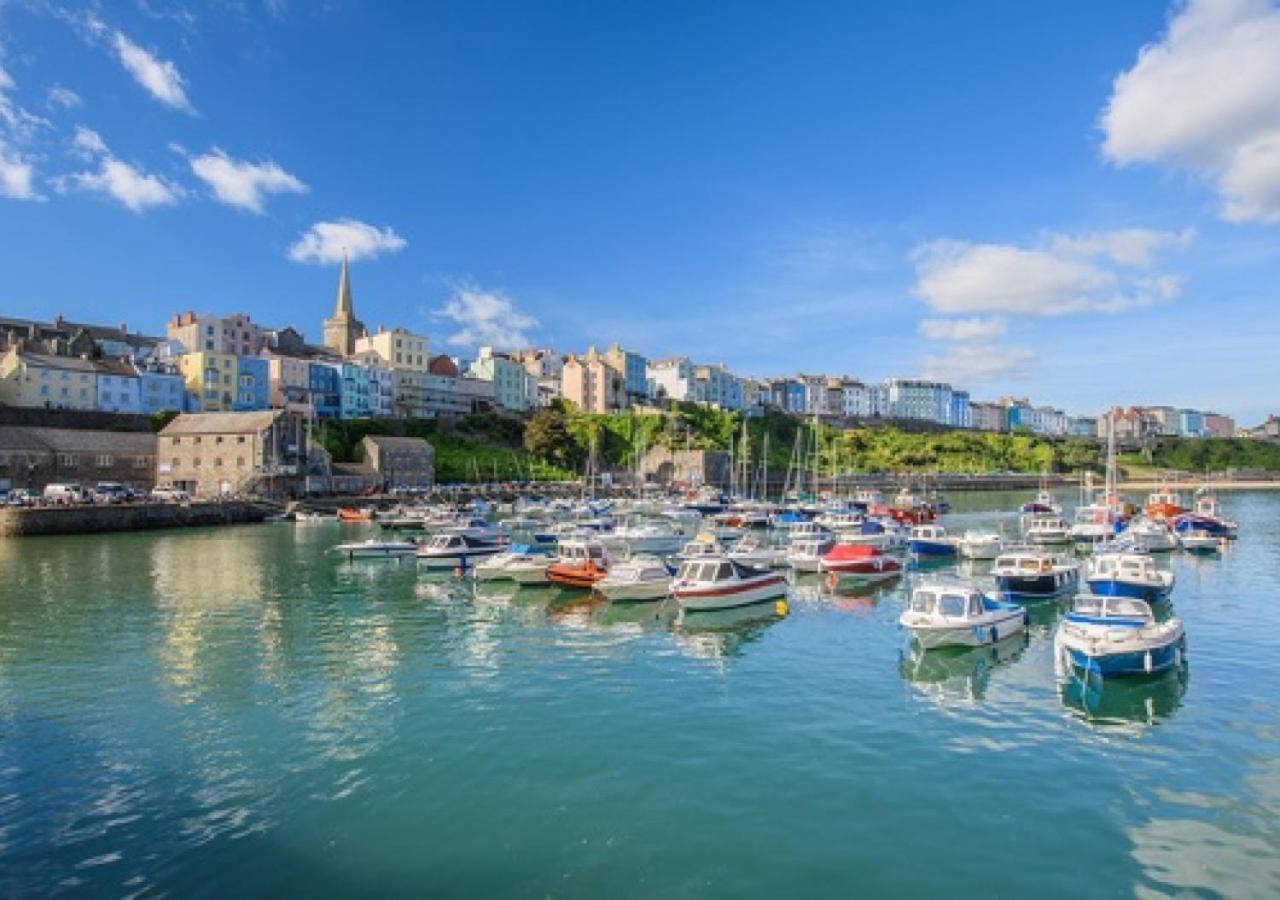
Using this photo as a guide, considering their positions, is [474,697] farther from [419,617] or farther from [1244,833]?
[1244,833]

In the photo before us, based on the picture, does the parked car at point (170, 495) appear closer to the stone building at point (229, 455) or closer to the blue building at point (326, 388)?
the stone building at point (229, 455)

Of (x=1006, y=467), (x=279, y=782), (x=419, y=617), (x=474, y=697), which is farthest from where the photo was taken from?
(x=1006, y=467)

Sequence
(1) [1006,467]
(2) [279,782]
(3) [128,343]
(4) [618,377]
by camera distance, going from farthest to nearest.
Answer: (1) [1006,467]
(4) [618,377]
(3) [128,343]
(2) [279,782]

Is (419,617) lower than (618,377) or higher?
lower

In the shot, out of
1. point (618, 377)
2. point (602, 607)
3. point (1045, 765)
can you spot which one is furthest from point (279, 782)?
point (618, 377)

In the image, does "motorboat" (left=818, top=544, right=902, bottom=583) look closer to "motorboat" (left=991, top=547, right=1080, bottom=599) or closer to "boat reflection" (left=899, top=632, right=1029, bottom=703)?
"motorboat" (left=991, top=547, right=1080, bottom=599)

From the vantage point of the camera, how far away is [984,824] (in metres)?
14.0

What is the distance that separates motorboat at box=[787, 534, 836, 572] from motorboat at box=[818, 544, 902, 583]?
73 cm

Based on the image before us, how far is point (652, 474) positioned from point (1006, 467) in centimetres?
9625

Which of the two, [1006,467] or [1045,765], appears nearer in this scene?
[1045,765]

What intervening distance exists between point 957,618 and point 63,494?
8123cm

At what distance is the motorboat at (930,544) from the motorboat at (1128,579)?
16158mm

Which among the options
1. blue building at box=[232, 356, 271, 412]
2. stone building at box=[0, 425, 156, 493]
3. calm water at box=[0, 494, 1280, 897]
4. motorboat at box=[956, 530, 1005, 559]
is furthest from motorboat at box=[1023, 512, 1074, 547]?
blue building at box=[232, 356, 271, 412]

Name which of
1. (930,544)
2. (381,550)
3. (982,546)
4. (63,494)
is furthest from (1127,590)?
(63,494)
